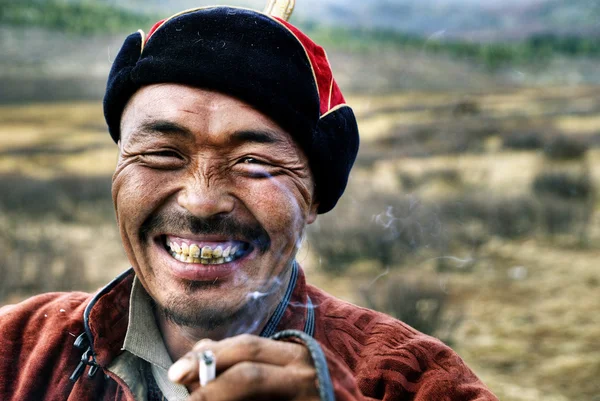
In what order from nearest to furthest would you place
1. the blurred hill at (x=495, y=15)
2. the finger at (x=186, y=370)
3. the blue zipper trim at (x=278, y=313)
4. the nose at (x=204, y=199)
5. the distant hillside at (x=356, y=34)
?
the finger at (x=186, y=370)
the nose at (x=204, y=199)
the blue zipper trim at (x=278, y=313)
the distant hillside at (x=356, y=34)
the blurred hill at (x=495, y=15)

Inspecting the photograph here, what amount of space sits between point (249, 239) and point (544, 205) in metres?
12.5

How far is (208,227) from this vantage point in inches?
82.5

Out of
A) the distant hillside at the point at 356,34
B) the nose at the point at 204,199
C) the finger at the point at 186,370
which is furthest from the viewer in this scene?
the distant hillside at the point at 356,34

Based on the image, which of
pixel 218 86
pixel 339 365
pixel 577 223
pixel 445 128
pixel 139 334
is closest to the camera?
pixel 339 365

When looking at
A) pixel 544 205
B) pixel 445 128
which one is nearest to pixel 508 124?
pixel 445 128

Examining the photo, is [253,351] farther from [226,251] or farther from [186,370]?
[226,251]

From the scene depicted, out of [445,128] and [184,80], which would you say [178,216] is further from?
[445,128]

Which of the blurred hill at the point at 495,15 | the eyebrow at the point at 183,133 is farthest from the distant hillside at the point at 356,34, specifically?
the eyebrow at the point at 183,133

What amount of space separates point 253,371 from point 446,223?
1245 cm

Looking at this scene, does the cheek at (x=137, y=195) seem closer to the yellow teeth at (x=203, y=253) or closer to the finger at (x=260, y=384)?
the yellow teeth at (x=203, y=253)

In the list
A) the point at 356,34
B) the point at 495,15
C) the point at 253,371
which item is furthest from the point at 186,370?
the point at 356,34

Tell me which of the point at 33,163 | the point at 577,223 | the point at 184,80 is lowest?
the point at 33,163

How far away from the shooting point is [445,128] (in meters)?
20.1

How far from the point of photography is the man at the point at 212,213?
2109 millimetres
